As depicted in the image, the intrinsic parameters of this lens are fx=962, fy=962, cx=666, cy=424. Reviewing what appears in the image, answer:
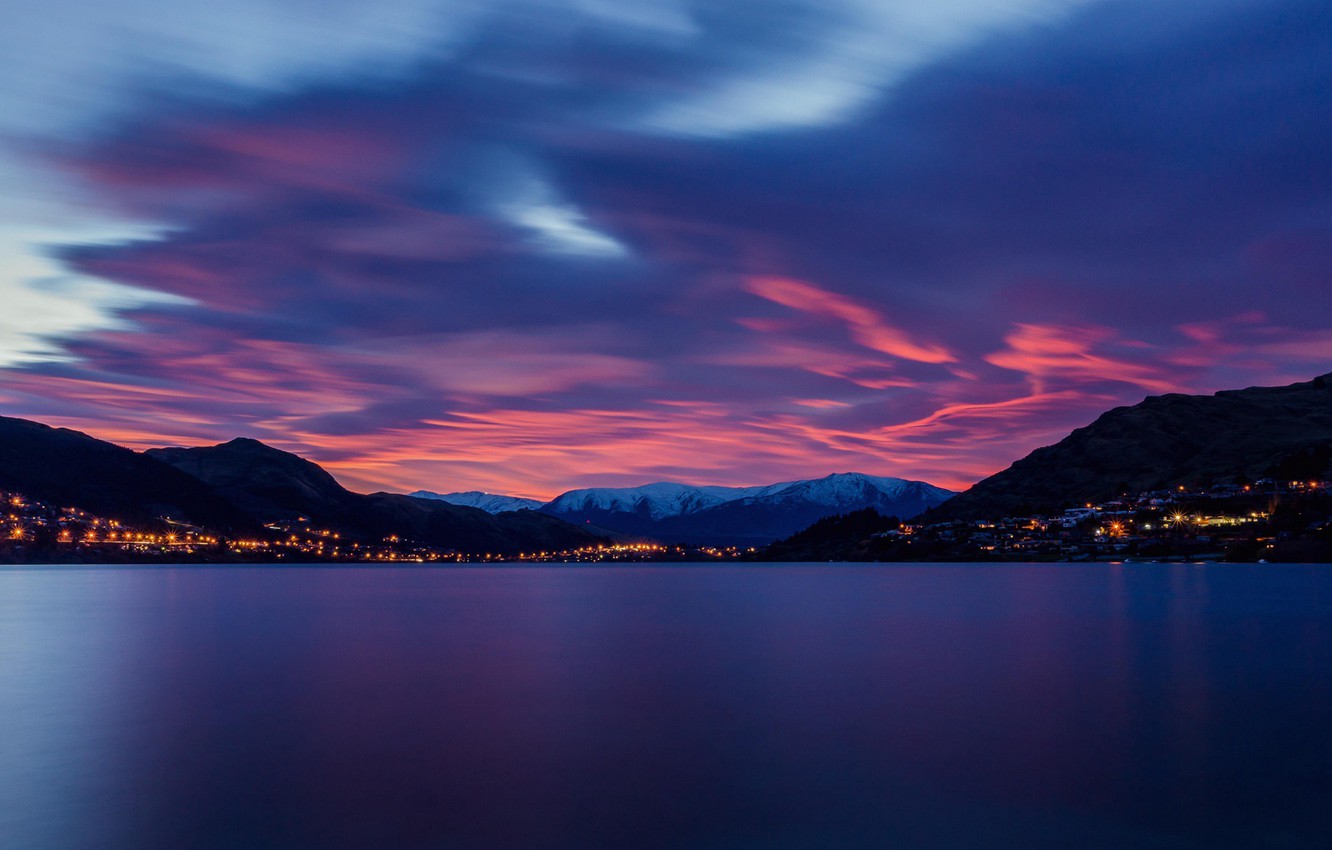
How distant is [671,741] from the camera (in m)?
28.5

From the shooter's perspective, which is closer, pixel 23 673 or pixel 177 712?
pixel 177 712

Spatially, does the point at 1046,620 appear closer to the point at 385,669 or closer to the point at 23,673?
the point at 385,669

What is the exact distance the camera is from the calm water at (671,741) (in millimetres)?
19672

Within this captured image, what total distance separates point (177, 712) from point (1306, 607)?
8832cm

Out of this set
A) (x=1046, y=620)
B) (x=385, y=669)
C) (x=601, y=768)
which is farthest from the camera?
(x=1046, y=620)

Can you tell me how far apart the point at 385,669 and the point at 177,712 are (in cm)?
1327

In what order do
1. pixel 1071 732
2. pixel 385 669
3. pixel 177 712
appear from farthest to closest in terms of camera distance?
pixel 385 669
pixel 177 712
pixel 1071 732

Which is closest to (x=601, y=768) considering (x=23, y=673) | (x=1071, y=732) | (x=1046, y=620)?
(x=1071, y=732)

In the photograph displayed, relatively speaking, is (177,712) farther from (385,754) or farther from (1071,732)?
(1071,732)

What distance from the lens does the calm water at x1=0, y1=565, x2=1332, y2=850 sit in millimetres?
19672

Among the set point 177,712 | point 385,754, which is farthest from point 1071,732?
point 177,712

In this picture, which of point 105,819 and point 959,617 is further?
point 959,617

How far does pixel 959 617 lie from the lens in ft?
267

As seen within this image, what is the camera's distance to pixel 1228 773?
24234mm
